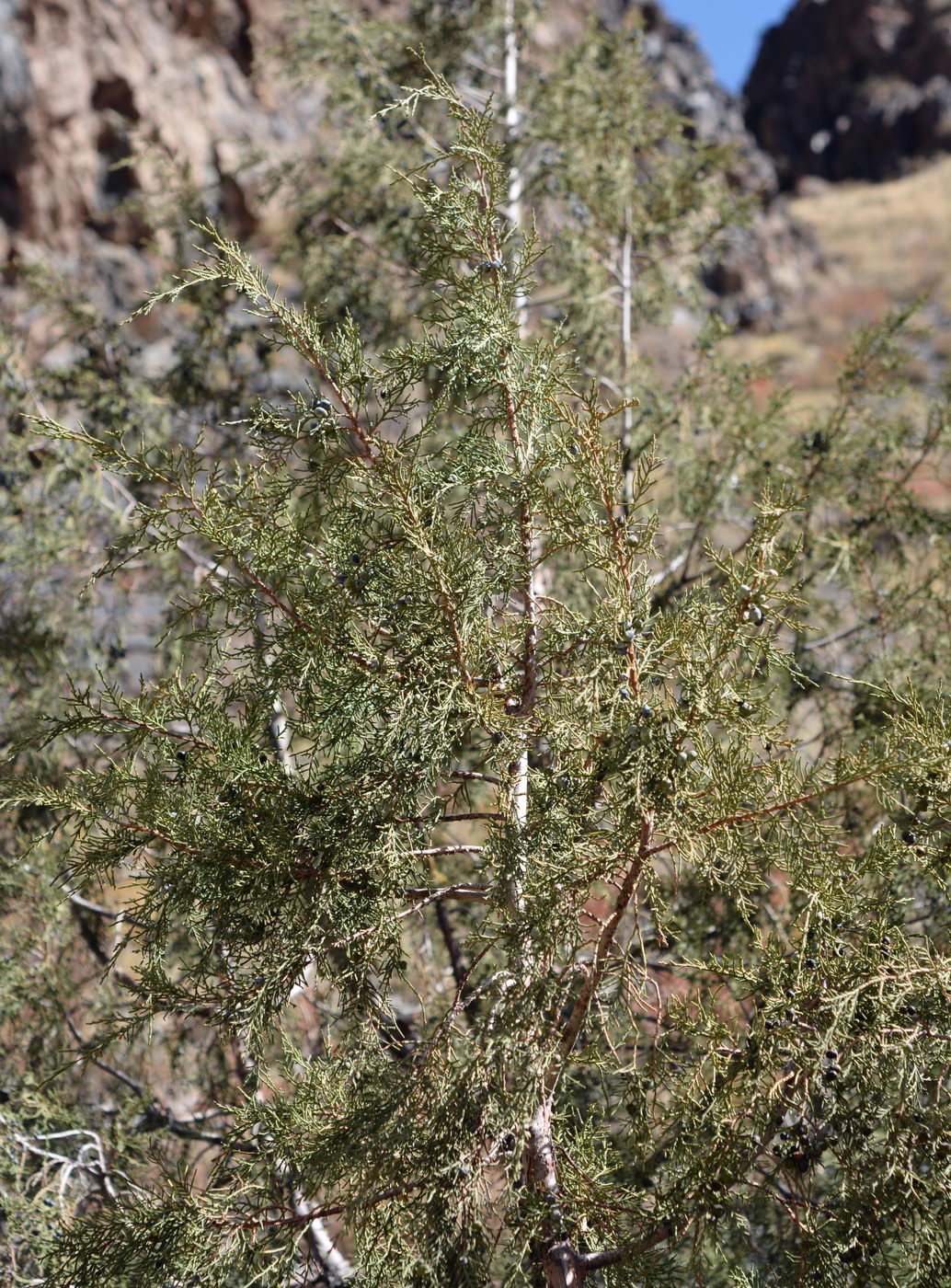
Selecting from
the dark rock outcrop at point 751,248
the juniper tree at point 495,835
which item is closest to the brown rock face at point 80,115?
the dark rock outcrop at point 751,248

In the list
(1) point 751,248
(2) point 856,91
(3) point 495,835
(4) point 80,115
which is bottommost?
(1) point 751,248

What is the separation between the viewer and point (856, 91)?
A: 57875mm

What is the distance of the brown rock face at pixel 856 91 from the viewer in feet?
176

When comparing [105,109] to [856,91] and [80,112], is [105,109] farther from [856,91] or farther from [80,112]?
[856,91]

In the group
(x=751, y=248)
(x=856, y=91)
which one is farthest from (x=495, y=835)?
(x=856, y=91)

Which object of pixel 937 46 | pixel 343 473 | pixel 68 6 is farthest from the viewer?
pixel 937 46

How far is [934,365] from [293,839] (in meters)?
31.2

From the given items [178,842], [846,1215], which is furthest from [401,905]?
[846,1215]

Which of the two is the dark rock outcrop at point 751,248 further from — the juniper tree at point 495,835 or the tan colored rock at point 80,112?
the juniper tree at point 495,835

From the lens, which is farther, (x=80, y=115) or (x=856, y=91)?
(x=856, y=91)

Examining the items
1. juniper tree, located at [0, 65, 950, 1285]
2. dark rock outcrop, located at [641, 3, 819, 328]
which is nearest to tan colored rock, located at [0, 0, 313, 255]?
dark rock outcrop, located at [641, 3, 819, 328]

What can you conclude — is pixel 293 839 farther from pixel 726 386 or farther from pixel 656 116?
pixel 656 116

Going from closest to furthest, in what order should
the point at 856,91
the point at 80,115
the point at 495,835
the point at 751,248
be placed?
the point at 495,835 < the point at 80,115 < the point at 751,248 < the point at 856,91

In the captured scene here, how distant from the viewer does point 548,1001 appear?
7.34 ft
